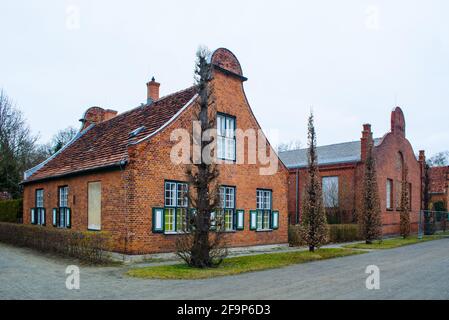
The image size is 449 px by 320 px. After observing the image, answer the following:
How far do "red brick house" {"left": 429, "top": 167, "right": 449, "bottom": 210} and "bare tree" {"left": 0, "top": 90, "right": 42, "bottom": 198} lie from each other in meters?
41.3

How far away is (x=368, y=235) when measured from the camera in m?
23.8

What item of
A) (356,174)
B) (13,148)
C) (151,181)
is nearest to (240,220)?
(151,181)

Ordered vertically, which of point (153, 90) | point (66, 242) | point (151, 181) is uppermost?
point (153, 90)

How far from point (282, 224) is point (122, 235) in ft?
32.3

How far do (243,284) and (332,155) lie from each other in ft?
79.7

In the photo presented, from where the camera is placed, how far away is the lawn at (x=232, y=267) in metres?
11.5

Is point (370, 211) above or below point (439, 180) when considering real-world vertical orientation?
below

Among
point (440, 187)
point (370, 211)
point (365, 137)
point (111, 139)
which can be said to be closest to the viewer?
point (111, 139)

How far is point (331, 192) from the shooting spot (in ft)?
102

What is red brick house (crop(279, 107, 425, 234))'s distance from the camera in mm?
29594

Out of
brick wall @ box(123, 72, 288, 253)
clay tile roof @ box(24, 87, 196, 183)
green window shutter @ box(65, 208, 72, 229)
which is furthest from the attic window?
green window shutter @ box(65, 208, 72, 229)

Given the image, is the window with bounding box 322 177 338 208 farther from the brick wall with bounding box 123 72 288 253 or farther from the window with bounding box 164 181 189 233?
the window with bounding box 164 181 189 233

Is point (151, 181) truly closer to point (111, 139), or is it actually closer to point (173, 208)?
point (173, 208)

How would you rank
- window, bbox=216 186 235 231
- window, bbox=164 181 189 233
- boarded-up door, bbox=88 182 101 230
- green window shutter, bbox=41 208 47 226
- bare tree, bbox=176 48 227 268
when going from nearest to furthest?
bare tree, bbox=176 48 227 268
window, bbox=164 181 189 233
boarded-up door, bbox=88 182 101 230
window, bbox=216 186 235 231
green window shutter, bbox=41 208 47 226
